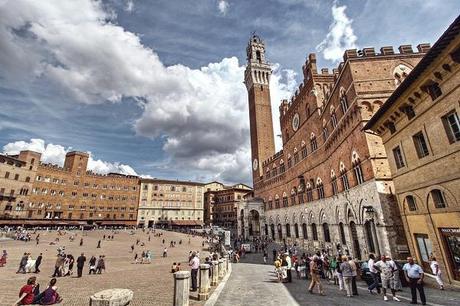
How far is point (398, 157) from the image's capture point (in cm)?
1394

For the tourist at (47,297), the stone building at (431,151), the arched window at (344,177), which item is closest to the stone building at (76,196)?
the tourist at (47,297)

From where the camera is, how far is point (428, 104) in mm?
11062

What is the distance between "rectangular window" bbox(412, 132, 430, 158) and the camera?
1184 centimetres

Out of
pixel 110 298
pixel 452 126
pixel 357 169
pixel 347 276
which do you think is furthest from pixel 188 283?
pixel 357 169

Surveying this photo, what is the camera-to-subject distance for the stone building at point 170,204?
7212 centimetres

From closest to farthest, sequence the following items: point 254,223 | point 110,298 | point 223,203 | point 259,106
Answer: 1. point 110,298
2. point 254,223
3. point 259,106
4. point 223,203

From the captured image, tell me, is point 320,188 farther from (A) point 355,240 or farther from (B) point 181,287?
(B) point 181,287

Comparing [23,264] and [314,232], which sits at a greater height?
[314,232]

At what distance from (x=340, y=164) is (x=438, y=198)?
9.80 m

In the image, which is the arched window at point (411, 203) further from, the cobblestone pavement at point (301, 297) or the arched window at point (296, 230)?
the arched window at point (296, 230)

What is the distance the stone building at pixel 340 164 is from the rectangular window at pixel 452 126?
17.2ft

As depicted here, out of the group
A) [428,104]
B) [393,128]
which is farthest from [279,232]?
[428,104]

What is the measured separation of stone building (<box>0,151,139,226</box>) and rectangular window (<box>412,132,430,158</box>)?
68.9m

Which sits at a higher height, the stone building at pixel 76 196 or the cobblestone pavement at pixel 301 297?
the stone building at pixel 76 196
